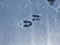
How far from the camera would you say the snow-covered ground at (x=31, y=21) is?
3.56 ft

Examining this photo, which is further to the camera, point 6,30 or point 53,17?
point 53,17

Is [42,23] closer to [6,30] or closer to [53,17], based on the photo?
[53,17]

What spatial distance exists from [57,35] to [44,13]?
0.20m

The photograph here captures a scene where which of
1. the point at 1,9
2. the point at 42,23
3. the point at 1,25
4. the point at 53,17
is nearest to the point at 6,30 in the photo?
the point at 1,25

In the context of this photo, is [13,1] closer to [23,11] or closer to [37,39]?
[23,11]

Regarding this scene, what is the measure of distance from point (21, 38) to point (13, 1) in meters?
0.28

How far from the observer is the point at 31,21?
3.84ft

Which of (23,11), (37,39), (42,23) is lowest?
(37,39)

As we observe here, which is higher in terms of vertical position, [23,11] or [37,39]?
[23,11]

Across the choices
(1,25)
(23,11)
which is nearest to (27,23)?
(23,11)

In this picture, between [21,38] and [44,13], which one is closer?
[21,38]

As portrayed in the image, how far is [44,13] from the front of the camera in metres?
1.22

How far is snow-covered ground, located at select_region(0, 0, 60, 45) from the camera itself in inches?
42.8

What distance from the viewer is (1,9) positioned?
1.10m
